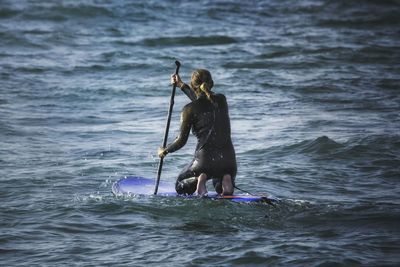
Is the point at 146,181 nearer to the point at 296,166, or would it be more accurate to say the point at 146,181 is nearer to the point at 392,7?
the point at 296,166

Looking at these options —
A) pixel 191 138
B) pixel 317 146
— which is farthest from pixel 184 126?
pixel 191 138

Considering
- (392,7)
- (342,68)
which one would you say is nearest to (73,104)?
(342,68)

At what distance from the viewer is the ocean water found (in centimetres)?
828

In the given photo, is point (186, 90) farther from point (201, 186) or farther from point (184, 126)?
point (201, 186)

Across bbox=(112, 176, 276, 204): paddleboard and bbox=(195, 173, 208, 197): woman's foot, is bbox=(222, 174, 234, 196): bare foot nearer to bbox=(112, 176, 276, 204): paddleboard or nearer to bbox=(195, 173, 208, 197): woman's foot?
bbox=(112, 176, 276, 204): paddleboard

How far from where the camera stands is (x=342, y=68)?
21.7m

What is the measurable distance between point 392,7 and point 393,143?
22121 mm

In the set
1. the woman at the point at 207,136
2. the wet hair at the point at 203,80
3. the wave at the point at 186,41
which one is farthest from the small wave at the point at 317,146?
the wave at the point at 186,41

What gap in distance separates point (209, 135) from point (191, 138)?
17.4 feet

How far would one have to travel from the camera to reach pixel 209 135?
911 cm

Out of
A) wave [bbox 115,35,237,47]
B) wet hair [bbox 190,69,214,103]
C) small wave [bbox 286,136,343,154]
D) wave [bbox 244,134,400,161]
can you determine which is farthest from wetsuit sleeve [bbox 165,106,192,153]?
wave [bbox 115,35,237,47]

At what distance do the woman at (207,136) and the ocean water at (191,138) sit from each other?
32cm

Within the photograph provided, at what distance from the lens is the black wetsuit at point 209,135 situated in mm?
8969

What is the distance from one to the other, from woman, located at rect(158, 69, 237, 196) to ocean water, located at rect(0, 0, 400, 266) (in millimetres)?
318
